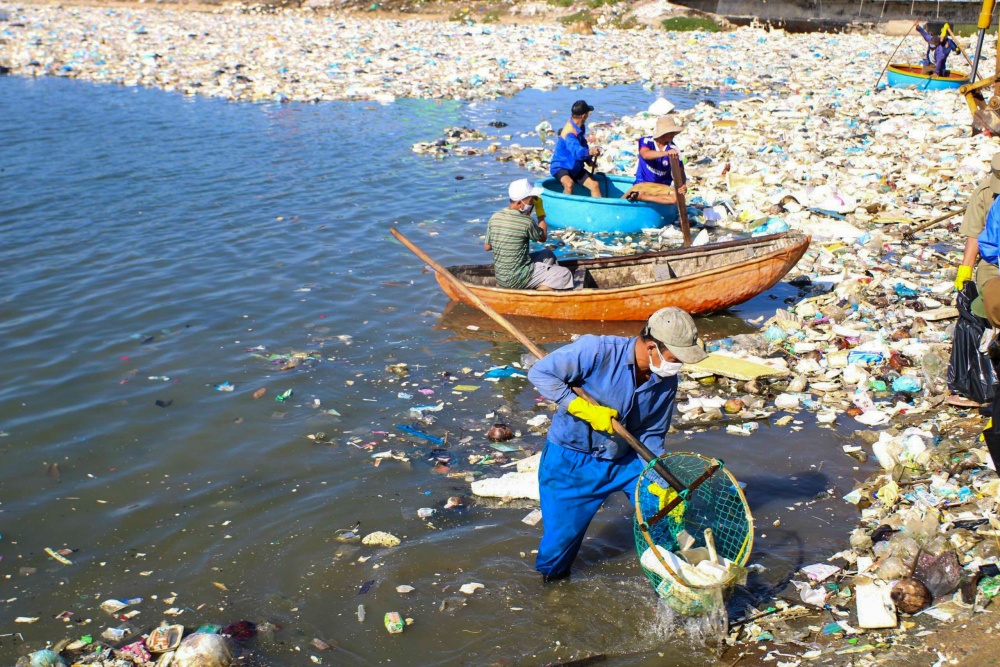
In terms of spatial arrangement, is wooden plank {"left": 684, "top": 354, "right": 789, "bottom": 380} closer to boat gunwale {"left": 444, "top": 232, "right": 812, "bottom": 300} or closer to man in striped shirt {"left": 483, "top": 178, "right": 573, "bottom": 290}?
boat gunwale {"left": 444, "top": 232, "right": 812, "bottom": 300}

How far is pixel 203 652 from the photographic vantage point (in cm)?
414

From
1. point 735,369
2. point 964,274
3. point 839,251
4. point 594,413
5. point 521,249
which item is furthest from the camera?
point 839,251

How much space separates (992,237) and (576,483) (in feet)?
9.91

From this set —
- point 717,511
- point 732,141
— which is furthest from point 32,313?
point 732,141

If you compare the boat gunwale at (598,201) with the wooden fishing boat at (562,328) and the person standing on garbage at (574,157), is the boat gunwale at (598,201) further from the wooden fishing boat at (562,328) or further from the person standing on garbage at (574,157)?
the wooden fishing boat at (562,328)

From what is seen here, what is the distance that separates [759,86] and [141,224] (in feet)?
51.9

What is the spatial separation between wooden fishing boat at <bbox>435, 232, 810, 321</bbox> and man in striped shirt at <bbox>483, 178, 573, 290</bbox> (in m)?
0.19

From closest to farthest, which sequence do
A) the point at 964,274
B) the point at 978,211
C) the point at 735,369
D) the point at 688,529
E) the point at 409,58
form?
the point at 688,529, the point at 978,211, the point at 964,274, the point at 735,369, the point at 409,58

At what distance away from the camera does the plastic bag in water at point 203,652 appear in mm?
4117

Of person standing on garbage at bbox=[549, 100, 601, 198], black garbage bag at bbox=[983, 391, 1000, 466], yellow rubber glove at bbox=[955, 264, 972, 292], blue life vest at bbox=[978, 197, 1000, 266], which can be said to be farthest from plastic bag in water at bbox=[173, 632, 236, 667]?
person standing on garbage at bbox=[549, 100, 601, 198]

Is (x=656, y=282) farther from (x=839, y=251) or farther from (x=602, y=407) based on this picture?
(x=602, y=407)

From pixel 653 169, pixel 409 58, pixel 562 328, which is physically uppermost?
pixel 409 58

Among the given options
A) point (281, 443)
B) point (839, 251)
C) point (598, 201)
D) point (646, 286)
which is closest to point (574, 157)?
point (598, 201)

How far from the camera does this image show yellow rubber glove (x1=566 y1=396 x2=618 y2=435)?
3.81 meters
